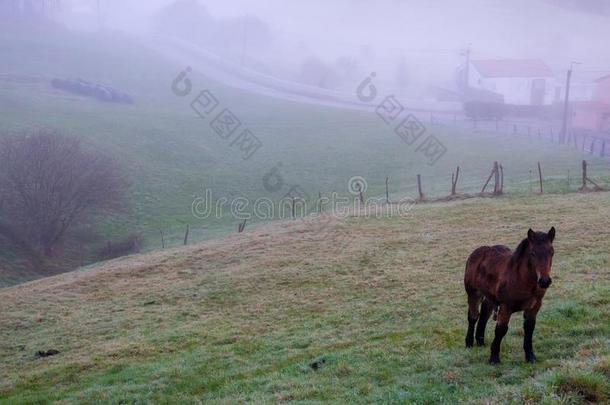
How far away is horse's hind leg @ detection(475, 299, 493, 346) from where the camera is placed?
9344 mm

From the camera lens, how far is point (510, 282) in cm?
842

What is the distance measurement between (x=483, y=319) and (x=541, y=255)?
2233mm

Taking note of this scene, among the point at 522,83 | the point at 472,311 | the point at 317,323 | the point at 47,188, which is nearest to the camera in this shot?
the point at 472,311

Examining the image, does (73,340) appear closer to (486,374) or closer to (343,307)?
(343,307)

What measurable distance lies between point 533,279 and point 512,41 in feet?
480

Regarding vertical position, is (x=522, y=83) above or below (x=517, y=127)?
above

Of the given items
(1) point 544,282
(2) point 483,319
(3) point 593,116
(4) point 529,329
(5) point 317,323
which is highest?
(3) point 593,116

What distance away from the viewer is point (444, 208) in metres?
26.4

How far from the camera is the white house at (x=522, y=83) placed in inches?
3063

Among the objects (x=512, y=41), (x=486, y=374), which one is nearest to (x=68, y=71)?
(x=486, y=374)

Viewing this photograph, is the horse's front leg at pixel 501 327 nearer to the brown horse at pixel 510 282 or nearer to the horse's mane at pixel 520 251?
the brown horse at pixel 510 282

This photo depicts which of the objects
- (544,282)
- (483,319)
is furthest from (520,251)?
(483,319)

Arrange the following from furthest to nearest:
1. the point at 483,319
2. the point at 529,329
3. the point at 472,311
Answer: the point at 472,311, the point at 483,319, the point at 529,329

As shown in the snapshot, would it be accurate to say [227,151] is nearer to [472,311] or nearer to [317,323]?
[317,323]
